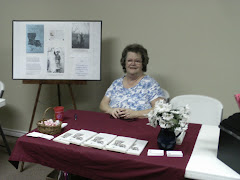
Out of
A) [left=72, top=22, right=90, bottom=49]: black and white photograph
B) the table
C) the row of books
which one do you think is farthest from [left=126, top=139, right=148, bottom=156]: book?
[left=72, top=22, right=90, bottom=49]: black and white photograph

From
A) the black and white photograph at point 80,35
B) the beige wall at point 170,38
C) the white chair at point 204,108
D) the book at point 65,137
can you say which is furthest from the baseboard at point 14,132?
the white chair at point 204,108

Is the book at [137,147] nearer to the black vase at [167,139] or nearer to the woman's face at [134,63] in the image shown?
the black vase at [167,139]

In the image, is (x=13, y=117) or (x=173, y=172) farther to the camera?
(x=13, y=117)

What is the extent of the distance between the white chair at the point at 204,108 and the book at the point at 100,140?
1014 millimetres

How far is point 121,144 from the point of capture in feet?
4.59

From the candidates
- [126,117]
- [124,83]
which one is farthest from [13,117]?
[126,117]

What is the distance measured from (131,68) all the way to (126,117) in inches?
22.7

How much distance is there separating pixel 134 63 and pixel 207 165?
1341 mm

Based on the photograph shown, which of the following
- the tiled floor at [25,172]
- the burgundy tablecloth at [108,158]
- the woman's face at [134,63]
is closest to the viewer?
the burgundy tablecloth at [108,158]

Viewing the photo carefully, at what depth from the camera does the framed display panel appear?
2.73 meters

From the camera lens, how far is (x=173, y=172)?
1.16m

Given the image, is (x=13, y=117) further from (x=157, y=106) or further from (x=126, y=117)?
(x=157, y=106)

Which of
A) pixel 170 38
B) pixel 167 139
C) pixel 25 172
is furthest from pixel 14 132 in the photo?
pixel 167 139

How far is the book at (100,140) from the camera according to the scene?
1.39 m
